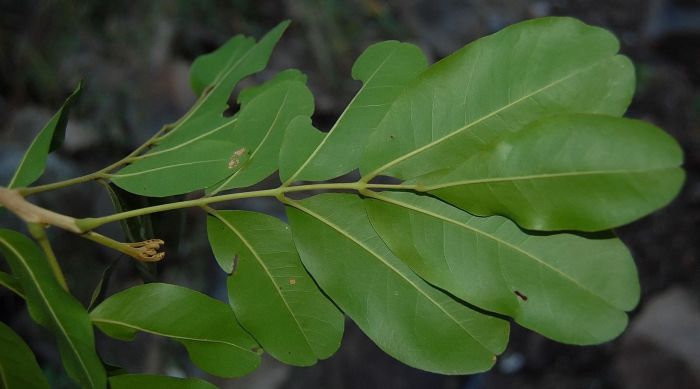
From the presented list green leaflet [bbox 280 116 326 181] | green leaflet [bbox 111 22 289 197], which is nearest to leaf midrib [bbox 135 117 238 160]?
green leaflet [bbox 111 22 289 197]

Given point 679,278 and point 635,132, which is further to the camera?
point 679,278

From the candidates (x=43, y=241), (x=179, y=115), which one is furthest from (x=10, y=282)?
(x=179, y=115)

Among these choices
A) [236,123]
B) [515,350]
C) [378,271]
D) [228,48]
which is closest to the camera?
[378,271]

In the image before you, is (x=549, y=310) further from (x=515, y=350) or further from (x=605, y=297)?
(x=515, y=350)

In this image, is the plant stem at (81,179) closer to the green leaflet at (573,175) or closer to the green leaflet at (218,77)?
the green leaflet at (218,77)

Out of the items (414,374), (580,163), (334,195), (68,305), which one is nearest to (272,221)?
(334,195)

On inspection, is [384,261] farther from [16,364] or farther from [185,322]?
[16,364]
